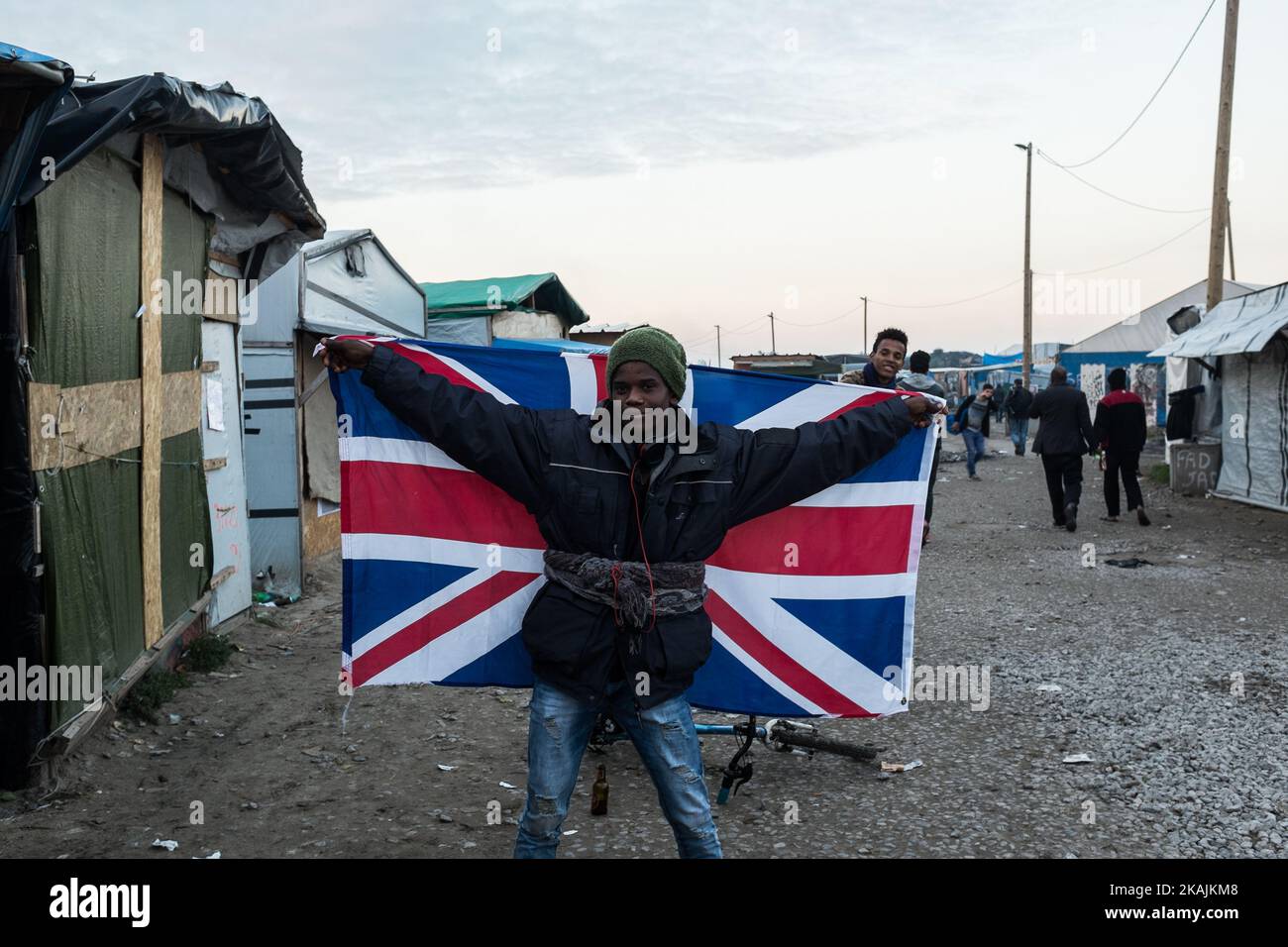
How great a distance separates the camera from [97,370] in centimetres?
559

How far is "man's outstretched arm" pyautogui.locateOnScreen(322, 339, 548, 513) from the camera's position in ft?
11.0

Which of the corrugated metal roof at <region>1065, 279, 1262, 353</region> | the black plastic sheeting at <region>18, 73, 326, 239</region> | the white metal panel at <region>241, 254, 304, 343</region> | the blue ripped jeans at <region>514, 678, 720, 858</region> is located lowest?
the blue ripped jeans at <region>514, 678, 720, 858</region>

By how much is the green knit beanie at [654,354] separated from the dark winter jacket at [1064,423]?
1139 cm

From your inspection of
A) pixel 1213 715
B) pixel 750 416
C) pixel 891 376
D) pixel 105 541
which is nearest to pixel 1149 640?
pixel 1213 715

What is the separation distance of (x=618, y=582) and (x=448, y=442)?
70cm

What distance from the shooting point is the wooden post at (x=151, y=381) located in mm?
6285

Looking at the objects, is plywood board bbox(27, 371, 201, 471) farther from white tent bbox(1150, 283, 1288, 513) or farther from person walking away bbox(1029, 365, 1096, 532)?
white tent bbox(1150, 283, 1288, 513)

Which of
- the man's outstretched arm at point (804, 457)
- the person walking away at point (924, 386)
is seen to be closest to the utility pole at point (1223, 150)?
the person walking away at point (924, 386)

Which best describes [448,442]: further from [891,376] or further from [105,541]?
[891,376]

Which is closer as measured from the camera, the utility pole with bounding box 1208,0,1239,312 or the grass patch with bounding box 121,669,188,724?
the grass patch with bounding box 121,669,188,724

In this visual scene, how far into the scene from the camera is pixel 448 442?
3.38m

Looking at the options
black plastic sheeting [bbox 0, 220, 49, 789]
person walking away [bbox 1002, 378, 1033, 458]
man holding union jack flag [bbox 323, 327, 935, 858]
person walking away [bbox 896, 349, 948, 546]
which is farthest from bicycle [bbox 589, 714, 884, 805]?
person walking away [bbox 1002, 378, 1033, 458]

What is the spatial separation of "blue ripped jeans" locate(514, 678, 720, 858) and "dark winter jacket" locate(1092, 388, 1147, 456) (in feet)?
41.6

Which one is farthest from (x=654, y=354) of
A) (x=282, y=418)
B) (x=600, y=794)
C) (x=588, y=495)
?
(x=282, y=418)
